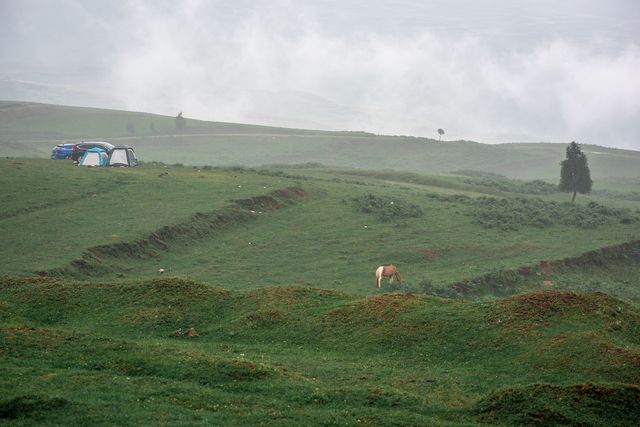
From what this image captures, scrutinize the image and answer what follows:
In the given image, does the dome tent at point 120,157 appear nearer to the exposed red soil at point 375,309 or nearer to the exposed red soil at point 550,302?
the exposed red soil at point 375,309

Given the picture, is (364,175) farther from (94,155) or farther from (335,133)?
(335,133)

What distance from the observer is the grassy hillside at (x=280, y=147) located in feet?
399

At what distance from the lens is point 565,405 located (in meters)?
16.8

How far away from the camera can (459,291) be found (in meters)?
39.1

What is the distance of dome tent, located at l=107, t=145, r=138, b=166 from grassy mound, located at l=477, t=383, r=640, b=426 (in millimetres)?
48688

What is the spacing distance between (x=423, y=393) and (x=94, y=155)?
155 feet

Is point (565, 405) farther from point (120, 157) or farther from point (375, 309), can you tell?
point (120, 157)

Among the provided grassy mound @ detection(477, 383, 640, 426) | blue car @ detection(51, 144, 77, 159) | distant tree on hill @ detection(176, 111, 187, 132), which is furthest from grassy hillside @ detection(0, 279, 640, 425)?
distant tree on hill @ detection(176, 111, 187, 132)

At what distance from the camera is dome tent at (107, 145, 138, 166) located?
2430 inches

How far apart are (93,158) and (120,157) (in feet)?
6.86

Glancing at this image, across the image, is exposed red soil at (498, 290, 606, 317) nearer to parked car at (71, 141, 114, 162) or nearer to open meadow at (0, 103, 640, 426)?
open meadow at (0, 103, 640, 426)

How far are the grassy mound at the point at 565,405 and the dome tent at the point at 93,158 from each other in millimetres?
48502

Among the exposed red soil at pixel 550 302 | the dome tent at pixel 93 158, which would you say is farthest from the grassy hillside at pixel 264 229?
the exposed red soil at pixel 550 302

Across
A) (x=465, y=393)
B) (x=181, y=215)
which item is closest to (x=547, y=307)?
(x=465, y=393)
